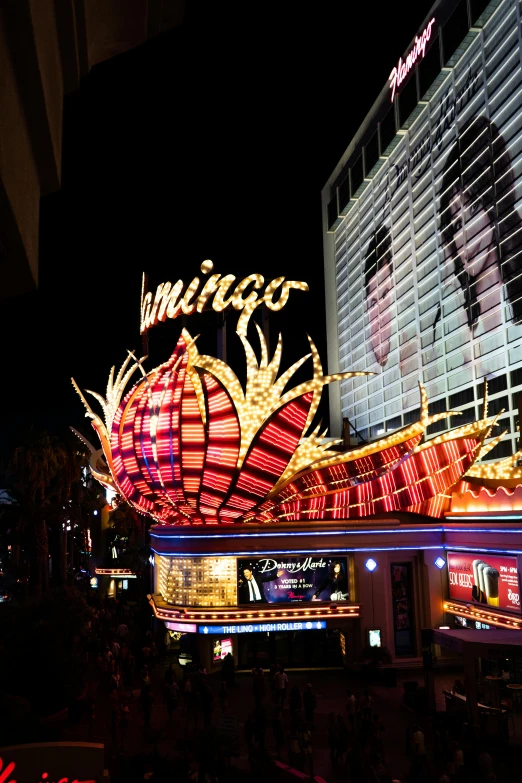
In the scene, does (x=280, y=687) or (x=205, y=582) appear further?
(x=205, y=582)

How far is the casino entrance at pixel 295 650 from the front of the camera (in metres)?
26.3

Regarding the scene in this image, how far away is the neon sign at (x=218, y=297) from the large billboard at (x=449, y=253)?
20184 mm

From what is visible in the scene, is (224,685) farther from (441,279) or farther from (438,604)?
(441,279)

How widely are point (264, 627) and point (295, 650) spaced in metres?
2.32

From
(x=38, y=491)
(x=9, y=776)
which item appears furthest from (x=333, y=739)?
(x=38, y=491)

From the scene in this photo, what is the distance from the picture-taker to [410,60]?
5875 cm

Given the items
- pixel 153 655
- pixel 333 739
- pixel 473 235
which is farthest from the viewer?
pixel 473 235

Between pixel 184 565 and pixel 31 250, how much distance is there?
83.3ft

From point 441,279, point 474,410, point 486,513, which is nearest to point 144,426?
point 486,513

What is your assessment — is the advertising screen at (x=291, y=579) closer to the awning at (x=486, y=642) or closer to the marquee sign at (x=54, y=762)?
the awning at (x=486, y=642)

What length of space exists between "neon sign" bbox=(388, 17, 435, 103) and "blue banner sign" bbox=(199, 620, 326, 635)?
4698cm

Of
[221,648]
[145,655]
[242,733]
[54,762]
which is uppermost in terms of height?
[54,762]

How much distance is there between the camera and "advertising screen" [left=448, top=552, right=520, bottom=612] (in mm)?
22125

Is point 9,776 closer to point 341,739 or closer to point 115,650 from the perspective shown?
point 341,739
